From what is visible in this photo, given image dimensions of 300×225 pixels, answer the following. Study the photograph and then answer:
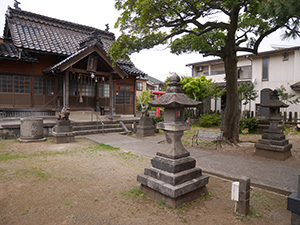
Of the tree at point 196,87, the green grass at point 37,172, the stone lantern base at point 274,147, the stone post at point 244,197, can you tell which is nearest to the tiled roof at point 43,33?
the green grass at point 37,172

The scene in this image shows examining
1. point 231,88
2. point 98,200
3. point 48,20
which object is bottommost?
point 98,200

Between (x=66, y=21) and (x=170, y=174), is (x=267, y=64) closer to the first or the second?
(x=66, y=21)

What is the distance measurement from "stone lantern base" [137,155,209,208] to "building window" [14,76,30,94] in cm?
1323

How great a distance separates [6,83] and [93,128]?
268 inches

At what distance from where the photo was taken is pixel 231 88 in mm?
9883

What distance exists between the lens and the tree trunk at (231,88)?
9.72m

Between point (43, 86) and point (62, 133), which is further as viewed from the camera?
point (43, 86)

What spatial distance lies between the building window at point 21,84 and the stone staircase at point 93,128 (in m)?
5.13

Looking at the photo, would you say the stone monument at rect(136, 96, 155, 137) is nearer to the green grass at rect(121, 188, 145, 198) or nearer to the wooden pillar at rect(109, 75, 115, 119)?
the wooden pillar at rect(109, 75, 115, 119)

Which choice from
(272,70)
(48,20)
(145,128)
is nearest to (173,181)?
(145,128)

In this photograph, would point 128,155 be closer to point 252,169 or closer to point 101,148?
point 101,148

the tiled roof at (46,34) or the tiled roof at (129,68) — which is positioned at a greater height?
the tiled roof at (46,34)

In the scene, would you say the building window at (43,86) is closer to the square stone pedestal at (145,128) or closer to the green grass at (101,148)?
the square stone pedestal at (145,128)

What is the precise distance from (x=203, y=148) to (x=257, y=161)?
262cm
